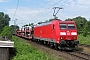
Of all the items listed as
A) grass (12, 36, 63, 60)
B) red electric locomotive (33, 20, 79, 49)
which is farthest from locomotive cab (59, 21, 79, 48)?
grass (12, 36, 63, 60)

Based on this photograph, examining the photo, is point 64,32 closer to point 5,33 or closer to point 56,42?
point 56,42

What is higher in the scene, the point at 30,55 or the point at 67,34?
the point at 67,34

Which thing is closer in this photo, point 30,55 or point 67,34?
point 30,55

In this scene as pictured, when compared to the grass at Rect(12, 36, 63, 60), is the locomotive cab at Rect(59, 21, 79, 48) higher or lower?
higher

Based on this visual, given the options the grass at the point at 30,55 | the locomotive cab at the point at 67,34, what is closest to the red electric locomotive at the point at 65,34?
the locomotive cab at the point at 67,34

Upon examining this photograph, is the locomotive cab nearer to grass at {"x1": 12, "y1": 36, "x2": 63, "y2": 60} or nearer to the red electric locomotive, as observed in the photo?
the red electric locomotive

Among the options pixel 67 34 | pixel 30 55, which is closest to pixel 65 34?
pixel 67 34

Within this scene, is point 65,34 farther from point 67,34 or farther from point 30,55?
point 30,55

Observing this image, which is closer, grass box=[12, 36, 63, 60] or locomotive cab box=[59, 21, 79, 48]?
grass box=[12, 36, 63, 60]

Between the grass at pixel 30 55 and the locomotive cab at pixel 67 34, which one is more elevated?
the locomotive cab at pixel 67 34

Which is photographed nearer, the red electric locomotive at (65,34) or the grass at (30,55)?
the grass at (30,55)

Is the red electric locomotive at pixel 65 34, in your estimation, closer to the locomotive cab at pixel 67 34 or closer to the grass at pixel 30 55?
the locomotive cab at pixel 67 34

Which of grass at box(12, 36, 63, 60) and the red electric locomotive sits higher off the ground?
the red electric locomotive

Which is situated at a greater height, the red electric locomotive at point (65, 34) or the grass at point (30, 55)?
the red electric locomotive at point (65, 34)
